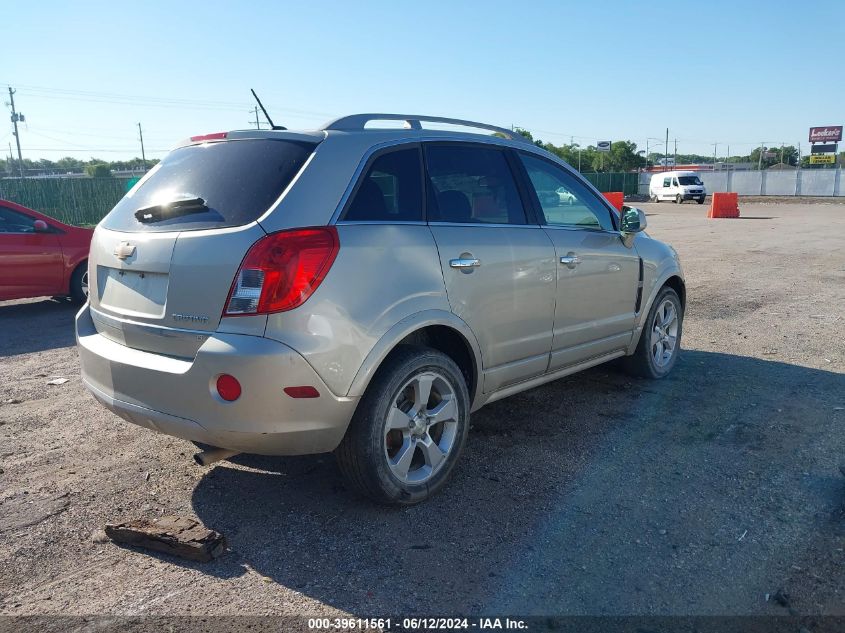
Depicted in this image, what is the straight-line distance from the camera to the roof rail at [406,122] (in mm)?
3742

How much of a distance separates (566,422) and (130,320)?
2.85 meters

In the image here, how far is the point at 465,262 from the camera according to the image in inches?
152

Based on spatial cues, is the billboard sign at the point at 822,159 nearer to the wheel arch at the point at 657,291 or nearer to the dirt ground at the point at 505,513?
the wheel arch at the point at 657,291

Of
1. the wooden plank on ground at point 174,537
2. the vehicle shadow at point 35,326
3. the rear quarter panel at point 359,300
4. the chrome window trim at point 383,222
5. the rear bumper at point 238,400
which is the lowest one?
Result: the wooden plank on ground at point 174,537

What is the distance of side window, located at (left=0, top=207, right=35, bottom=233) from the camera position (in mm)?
8883

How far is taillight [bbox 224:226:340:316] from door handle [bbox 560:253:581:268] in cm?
195

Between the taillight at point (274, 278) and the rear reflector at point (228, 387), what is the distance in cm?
28

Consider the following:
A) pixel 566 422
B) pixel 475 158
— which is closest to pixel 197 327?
pixel 475 158

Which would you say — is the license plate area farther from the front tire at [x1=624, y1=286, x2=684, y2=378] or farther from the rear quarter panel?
the front tire at [x1=624, y1=286, x2=684, y2=378]

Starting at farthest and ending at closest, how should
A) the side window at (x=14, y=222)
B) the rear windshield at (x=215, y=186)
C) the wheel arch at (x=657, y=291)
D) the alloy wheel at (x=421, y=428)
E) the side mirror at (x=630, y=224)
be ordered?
1. the side window at (x=14, y=222)
2. the wheel arch at (x=657, y=291)
3. the side mirror at (x=630, y=224)
4. the alloy wheel at (x=421, y=428)
5. the rear windshield at (x=215, y=186)

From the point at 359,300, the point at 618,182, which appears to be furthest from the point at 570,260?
the point at 618,182

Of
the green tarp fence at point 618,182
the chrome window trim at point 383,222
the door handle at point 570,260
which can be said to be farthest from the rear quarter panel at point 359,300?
the green tarp fence at point 618,182

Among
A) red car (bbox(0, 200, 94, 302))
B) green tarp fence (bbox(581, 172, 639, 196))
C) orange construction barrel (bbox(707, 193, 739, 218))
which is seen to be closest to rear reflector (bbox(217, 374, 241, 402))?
red car (bbox(0, 200, 94, 302))

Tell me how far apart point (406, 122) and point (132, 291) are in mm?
1728
